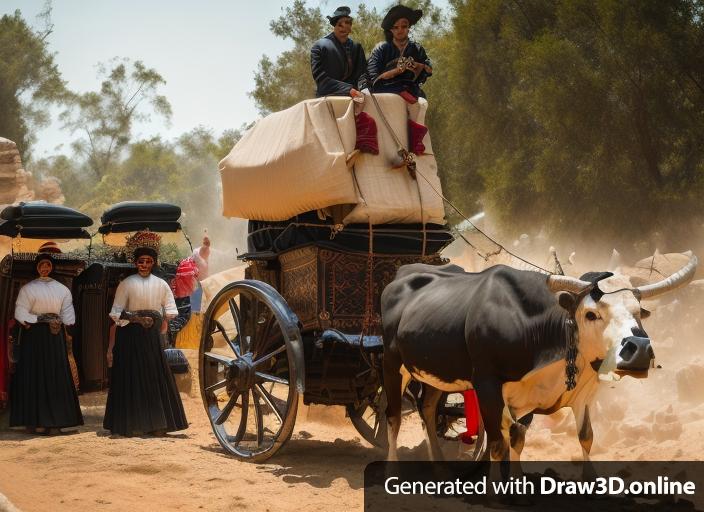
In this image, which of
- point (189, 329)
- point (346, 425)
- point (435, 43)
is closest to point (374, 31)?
point (435, 43)

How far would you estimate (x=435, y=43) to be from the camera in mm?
26109

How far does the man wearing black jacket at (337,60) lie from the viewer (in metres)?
8.78

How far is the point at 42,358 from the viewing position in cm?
1002

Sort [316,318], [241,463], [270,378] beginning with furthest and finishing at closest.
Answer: [270,378], [241,463], [316,318]

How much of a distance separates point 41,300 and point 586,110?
1308cm

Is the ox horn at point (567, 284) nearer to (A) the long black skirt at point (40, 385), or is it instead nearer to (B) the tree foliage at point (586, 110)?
(A) the long black skirt at point (40, 385)

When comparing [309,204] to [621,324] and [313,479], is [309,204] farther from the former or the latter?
[621,324]

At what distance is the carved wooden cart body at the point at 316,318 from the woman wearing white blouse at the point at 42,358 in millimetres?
1868

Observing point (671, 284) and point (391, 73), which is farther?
point (391, 73)

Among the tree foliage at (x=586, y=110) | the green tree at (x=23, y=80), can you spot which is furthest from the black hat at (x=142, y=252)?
the green tree at (x=23, y=80)

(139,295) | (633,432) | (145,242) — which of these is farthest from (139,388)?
(633,432)

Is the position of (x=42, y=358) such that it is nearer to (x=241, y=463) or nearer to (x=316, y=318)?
(x=241, y=463)

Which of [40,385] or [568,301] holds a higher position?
[568,301]

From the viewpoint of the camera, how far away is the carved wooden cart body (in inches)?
318
